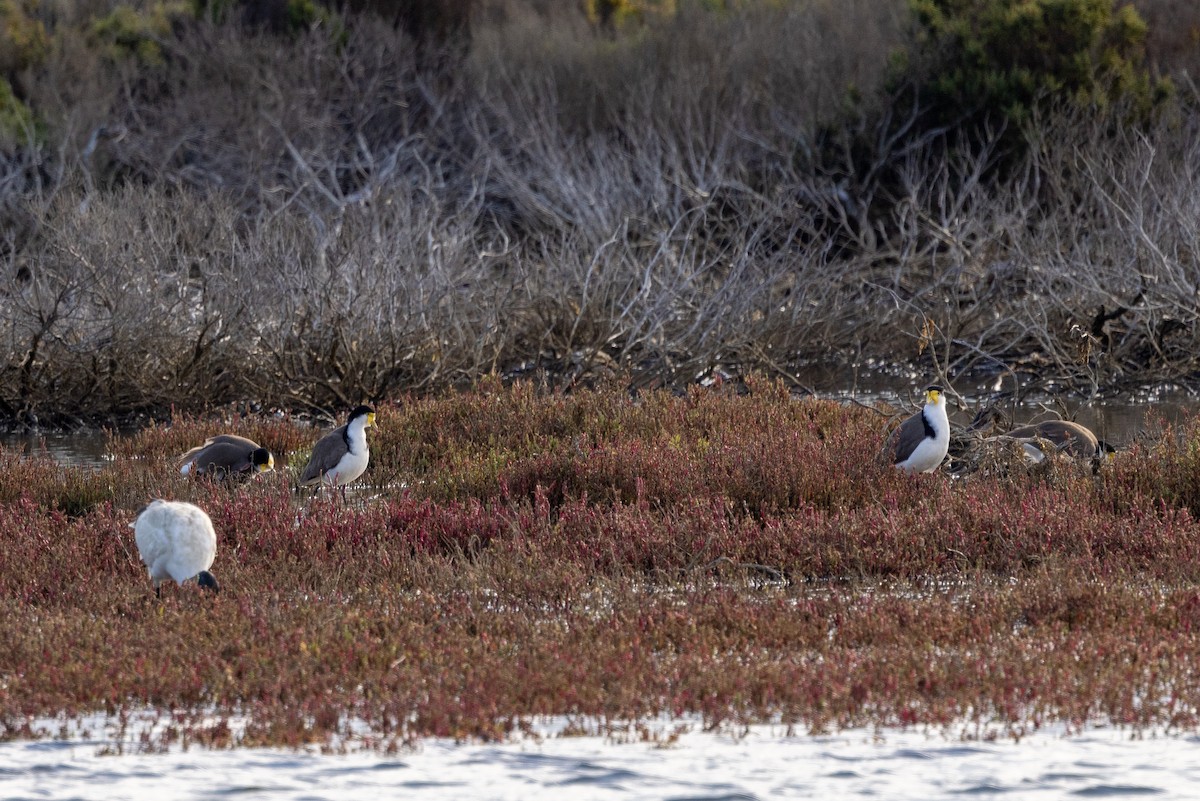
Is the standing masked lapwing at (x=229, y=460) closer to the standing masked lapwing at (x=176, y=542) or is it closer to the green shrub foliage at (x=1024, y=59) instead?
the standing masked lapwing at (x=176, y=542)

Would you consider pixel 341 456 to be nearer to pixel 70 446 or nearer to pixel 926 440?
pixel 926 440

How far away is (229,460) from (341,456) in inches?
31.4

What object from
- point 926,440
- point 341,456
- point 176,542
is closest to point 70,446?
point 341,456

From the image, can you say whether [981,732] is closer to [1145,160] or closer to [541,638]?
[541,638]

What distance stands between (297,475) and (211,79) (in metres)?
20.2

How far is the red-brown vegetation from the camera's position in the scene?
5309 mm

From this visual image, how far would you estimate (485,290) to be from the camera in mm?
16156

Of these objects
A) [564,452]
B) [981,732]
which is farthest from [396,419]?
[981,732]

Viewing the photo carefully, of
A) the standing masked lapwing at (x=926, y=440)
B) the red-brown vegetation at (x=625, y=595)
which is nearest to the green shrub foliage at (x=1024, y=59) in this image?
the red-brown vegetation at (x=625, y=595)

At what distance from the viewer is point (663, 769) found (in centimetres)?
479

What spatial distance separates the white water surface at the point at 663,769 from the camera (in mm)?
4617

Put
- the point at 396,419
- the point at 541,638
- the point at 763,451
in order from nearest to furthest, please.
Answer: the point at 541,638
the point at 763,451
the point at 396,419

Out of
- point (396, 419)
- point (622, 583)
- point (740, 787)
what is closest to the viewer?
point (740, 787)

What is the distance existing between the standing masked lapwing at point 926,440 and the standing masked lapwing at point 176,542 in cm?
442
